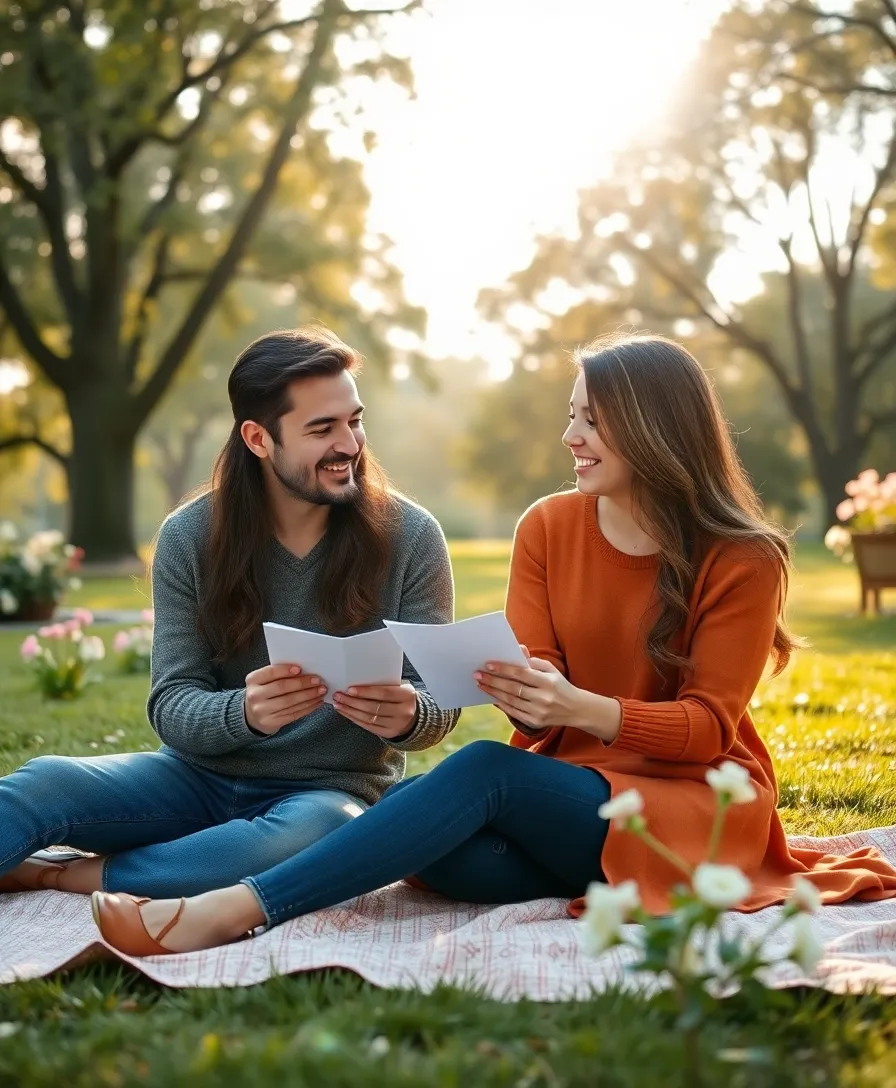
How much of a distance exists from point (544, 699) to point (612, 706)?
182mm

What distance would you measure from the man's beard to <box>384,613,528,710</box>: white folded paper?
0.69 m

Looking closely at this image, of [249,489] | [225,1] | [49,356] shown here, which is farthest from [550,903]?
[49,356]

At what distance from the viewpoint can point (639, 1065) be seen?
2146 mm

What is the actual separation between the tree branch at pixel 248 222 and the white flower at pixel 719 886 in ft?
52.0

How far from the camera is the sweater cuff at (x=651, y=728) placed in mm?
3160

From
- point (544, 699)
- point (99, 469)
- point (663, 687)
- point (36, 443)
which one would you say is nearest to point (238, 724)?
point (544, 699)

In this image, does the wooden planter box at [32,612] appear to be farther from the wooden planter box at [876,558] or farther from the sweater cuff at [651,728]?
the sweater cuff at [651,728]

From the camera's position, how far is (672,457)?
331cm

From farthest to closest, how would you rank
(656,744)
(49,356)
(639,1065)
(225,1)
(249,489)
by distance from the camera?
(49,356), (225,1), (249,489), (656,744), (639,1065)

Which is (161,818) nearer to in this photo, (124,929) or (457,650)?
(124,929)

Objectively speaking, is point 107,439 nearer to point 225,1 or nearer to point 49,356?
point 49,356

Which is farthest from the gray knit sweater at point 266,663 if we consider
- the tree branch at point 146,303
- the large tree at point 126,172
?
the tree branch at point 146,303

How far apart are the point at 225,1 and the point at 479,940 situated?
644 inches

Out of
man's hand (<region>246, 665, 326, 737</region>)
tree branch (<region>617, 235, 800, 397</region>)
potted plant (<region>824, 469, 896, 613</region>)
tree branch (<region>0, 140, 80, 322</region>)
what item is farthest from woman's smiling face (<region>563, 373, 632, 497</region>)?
tree branch (<region>617, 235, 800, 397</region>)
